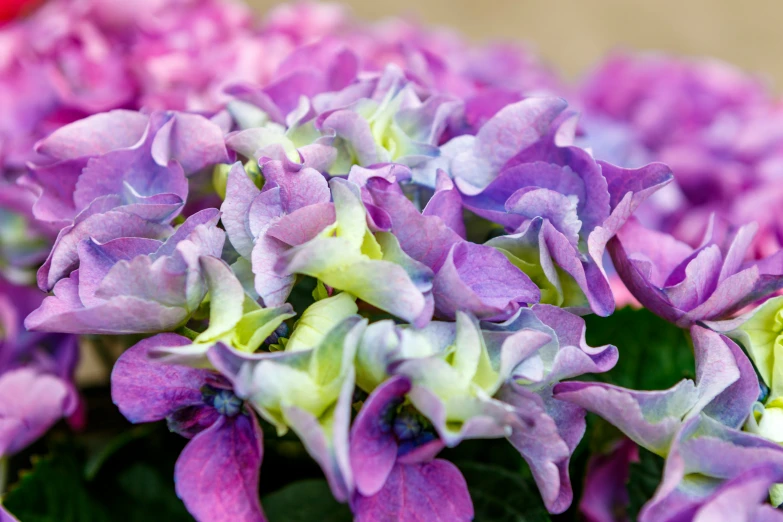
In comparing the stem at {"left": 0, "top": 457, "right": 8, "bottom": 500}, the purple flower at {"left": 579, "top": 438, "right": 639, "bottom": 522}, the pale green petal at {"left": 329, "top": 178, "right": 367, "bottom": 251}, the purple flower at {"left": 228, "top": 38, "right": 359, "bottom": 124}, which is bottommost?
the stem at {"left": 0, "top": 457, "right": 8, "bottom": 500}

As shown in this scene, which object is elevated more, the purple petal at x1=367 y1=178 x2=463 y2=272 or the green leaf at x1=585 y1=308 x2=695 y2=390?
the purple petal at x1=367 y1=178 x2=463 y2=272

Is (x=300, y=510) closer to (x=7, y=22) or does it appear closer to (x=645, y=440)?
(x=645, y=440)

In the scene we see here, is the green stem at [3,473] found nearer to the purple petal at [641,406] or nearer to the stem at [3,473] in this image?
the stem at [3,473]

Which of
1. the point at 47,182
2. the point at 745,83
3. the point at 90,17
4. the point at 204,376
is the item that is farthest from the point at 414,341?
the point at 745,83

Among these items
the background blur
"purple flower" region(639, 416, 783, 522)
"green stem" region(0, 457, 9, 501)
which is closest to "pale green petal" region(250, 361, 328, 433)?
"purple flower" region(639, 416, 783, 522)

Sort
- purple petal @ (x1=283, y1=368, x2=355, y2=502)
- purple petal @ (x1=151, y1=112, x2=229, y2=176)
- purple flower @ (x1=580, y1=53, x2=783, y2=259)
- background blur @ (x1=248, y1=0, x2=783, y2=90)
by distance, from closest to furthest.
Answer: purple petal @ (x1=283, y1=368, x2=355, y2=502)
purple petal @ (x1=151, y1=112, x2=229, y2=176)
purple flower @ (x1=580, y1=53, x2=783, y2=259)
background blur @ (x1=248, y1=0, x2=783, y2=90)

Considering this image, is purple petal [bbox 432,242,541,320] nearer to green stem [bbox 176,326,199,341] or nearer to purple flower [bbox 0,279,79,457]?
green stem [bbox 176,326,199,341]

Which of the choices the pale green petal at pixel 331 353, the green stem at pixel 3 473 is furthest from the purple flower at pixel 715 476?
the green stem at pixel 3 473

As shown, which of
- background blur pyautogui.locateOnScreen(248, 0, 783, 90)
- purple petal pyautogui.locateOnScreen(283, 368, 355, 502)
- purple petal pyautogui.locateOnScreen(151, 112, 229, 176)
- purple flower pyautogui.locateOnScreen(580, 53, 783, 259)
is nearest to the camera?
purple petal pyautogui.locateOnScreen(283, 368, 355, 502)
